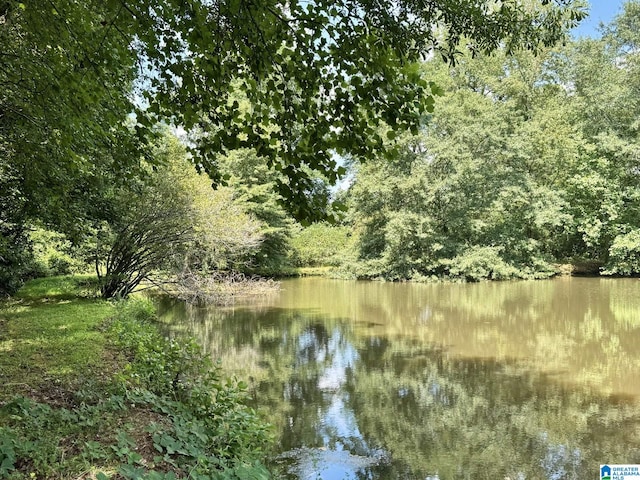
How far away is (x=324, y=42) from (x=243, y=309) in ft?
44.5

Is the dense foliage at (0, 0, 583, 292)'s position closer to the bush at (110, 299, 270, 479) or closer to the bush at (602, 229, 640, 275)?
the bush at (110, 299, 270, 479)

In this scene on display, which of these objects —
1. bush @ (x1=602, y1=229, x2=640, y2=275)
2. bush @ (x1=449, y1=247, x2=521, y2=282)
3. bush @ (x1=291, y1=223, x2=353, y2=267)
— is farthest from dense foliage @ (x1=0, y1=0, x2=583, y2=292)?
bush @ (x1=291, y1=223, x2=353, y2=267)

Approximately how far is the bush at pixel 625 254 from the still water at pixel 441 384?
8668mm

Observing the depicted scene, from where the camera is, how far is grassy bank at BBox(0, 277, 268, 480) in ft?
9.62

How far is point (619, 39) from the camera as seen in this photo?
78.0 feet

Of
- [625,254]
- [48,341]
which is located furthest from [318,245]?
[48,341]

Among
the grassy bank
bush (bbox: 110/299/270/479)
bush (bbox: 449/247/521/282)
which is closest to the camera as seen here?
the grassy bank

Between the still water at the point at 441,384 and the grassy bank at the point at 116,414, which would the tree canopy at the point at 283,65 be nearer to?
the grassy bank at the point at 116,414

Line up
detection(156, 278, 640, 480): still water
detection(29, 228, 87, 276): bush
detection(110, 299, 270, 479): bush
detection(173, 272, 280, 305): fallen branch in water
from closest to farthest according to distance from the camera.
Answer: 1. detection(110, 299, 270, 479): bush
2. detection(156, 278, 640, 480): still water
3. detection(173, 272, 280, 305): fallen branch in water
4. detection(29, 228, 87, 276): bush

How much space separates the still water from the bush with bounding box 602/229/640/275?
8.67 meters

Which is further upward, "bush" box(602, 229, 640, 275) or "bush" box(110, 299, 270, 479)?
"bush" box(602, 229, 640, 275)

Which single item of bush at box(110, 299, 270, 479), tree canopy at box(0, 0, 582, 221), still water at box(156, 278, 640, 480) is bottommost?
still water at box(156, 278, 640, 480)

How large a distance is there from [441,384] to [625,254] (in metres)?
19.3

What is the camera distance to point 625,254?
74.0ft
